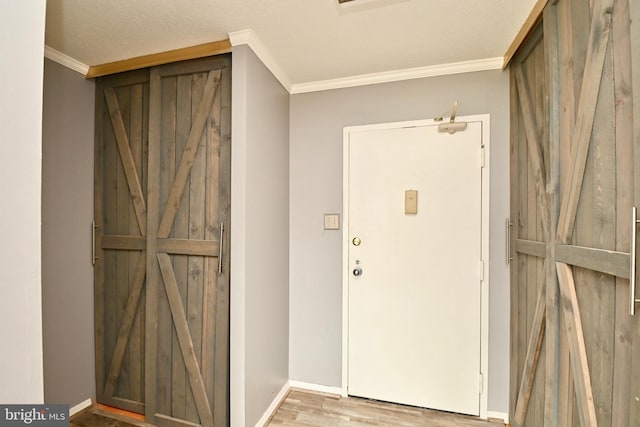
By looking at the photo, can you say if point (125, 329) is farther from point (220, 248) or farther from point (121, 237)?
point (220, 248)

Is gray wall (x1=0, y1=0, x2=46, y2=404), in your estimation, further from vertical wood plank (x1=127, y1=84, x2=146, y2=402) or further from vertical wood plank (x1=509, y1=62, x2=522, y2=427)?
vertical wood plank (x1=509, y1=62, x2=522, y2=427)

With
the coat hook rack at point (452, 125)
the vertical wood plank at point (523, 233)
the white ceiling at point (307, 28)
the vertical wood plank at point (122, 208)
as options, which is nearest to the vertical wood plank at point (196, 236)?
the white ceiling at point (307, 28)

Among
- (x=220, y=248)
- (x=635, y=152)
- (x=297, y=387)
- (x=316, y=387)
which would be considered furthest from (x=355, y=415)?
(x=635, y=152)

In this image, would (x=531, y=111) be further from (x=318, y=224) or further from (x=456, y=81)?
(x=318, y=224)

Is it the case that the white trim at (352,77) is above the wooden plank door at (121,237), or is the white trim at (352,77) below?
above

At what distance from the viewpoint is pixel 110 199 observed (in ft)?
6.74

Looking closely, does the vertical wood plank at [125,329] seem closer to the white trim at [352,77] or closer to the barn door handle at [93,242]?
the barn door handle at [93,242]

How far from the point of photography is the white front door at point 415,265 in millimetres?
1947

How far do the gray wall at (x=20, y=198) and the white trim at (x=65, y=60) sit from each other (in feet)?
5.31

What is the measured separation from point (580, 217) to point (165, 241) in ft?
7.31

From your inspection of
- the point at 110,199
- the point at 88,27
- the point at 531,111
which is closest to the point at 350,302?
the point at 531,111

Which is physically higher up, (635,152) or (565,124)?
(565,124)

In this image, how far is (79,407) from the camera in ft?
6.43

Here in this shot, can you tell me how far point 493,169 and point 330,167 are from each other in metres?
1.18
